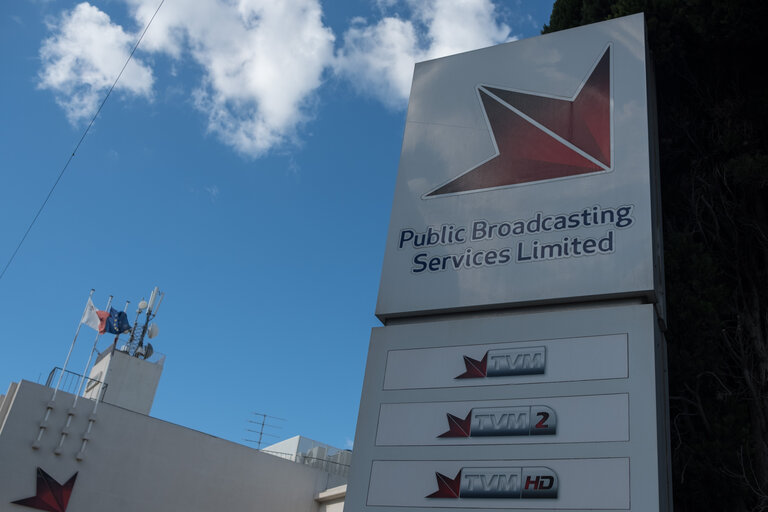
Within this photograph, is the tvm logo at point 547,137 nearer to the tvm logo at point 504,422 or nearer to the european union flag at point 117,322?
the tvm logo at point 504,422

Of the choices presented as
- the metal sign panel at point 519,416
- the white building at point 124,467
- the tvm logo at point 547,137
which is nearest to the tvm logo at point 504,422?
the metal sign panel at point 519,416

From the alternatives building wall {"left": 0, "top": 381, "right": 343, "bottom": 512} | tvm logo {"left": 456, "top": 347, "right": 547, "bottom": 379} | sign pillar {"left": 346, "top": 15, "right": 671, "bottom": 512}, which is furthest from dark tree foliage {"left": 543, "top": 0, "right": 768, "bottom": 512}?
building wall {"left": 0, "top": 381, "right": 343, "bottom": 512}

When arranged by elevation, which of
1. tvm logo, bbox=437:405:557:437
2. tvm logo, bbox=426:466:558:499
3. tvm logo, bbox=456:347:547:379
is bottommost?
tvm logo, bbox=426:466:558:499

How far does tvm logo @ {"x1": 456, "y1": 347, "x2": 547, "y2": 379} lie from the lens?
7.43 metres

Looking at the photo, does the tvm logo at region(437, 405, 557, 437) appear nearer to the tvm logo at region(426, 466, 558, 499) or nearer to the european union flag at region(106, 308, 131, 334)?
the tvm logo at region(426, 466, 558, 499)

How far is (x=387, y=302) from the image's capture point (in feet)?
28.5

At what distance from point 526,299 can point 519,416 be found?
135 cm

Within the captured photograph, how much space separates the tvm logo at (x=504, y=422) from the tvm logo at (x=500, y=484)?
1.19 ft

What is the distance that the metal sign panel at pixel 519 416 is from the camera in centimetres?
657

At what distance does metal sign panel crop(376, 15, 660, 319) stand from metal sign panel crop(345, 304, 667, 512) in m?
0.44

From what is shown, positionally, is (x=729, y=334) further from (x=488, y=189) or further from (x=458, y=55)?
(x=458, y=55)

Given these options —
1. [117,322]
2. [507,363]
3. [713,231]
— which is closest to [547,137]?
[507,363]

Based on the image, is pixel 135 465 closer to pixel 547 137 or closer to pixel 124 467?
pixel 124 467

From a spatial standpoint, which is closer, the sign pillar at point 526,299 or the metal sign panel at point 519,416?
the metal sign panel at point 519,416
